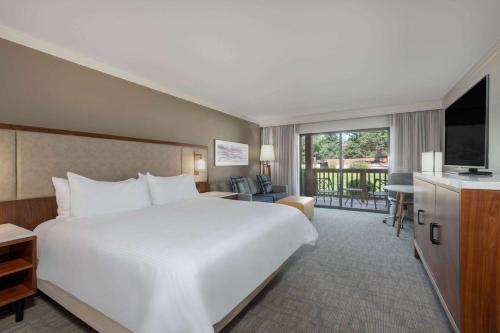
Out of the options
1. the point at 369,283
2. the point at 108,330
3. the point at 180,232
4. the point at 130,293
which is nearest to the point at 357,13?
the point at 180,232

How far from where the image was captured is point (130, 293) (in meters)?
1.23

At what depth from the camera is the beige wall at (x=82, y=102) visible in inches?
83.7

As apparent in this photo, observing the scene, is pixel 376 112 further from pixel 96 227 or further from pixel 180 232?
pixel 96 227

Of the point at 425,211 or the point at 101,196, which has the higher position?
the point at 101,196

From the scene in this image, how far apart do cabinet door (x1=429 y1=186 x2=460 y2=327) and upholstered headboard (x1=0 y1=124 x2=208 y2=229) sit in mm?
3278

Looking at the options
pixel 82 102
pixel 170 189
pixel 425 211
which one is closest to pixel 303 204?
pixel 425 211

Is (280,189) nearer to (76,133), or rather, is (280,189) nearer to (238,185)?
(238,185)

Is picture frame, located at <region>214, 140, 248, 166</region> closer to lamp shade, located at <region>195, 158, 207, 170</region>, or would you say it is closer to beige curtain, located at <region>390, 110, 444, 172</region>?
lamp shade, located at <region>195, 158, 207, 170</region>

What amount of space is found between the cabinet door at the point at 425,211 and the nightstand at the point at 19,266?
3.22 m

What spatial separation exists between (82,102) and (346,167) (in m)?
5.57

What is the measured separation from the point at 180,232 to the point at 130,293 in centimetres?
48

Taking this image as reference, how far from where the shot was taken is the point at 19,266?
167 cm

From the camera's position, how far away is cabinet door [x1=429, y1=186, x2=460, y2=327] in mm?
1305

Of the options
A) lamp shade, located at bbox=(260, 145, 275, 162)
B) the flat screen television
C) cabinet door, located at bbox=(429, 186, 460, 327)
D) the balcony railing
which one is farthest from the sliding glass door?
cabinet door, located at bbox=(429, 186, 460, 327)
